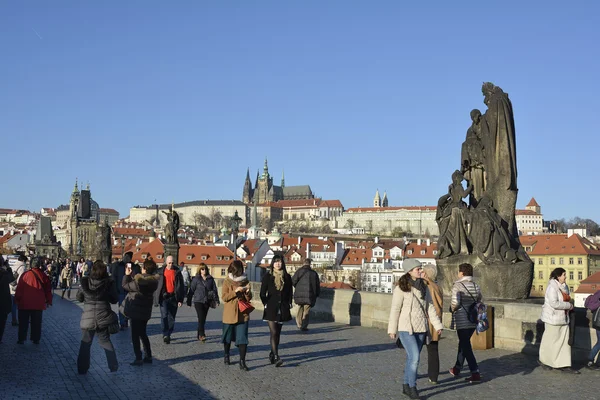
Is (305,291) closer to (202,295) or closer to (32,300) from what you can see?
(202,295)

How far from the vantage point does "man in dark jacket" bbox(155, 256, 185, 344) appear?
1262 cm

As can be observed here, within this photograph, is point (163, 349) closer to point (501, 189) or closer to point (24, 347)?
point (24, 347)

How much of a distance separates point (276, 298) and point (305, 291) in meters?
4.57

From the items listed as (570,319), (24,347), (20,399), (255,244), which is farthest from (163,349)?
(255,244)

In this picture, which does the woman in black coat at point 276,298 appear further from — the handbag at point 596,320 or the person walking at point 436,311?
the handbag at point 596,320

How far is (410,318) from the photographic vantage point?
8039mm

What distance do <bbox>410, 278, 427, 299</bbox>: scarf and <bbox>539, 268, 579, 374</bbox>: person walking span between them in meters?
1.93

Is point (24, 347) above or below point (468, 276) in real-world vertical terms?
below

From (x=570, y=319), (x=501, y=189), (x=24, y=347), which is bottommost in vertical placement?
(x=24, y=347)

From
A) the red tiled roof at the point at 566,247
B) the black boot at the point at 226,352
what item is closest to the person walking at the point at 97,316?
the black boot at the point at 226,352

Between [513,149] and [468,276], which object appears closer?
[468,276]

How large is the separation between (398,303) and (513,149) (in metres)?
5.71

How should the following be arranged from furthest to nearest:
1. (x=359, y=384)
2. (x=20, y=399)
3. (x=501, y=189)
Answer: (x=501, y=189) → (x=359, y=384) → (x=20, y=399)

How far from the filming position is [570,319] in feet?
30.7
